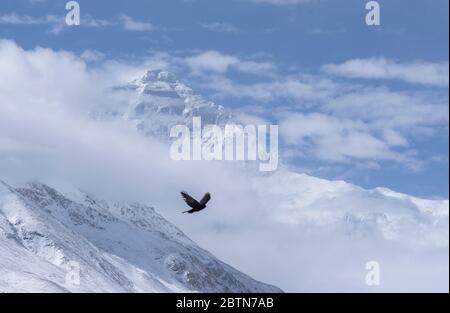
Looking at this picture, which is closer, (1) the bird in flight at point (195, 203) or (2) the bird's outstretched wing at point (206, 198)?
(2) the bird's outstretched wing at point (206, 198)

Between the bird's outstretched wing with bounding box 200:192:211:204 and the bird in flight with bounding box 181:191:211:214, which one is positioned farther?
the bird in flight with bounding box 181:191:211:214

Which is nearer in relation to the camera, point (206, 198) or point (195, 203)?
point (206, 198)
